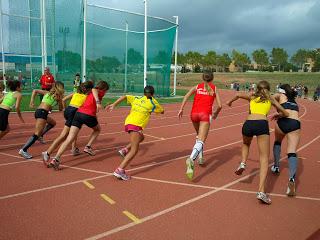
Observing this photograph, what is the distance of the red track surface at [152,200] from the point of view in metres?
4.21

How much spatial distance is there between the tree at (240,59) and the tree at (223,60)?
2.45 metres

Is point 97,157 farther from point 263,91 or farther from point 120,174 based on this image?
point 263,91

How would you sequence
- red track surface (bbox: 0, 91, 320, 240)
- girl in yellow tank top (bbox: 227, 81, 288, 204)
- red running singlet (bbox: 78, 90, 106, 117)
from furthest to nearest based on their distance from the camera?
red running singlet (bbox: 78, 90, 106, 117)
girl in yellow tank top (bbox: 227, 81, 288, 204)
red track surface (bbox: 0, 91, 320, 240)

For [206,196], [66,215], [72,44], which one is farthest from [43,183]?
[72,44]

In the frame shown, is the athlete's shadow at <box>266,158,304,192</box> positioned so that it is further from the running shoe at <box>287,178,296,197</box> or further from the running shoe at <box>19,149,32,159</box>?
the running shoe at <box>19,149,32,159</box>

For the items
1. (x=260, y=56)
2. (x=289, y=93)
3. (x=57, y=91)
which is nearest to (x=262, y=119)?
(x=289, y=93)

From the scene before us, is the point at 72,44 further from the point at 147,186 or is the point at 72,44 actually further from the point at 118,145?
the point at 147,186

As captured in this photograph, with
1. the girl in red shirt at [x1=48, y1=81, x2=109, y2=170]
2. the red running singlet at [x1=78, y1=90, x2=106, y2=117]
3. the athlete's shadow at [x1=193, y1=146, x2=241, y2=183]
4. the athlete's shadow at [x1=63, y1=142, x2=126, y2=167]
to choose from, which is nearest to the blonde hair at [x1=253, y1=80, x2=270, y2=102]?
the athlete's shadow at [x1=193, y1=146, x2=241, y2=183]

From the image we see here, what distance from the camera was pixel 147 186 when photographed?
19.4 ft

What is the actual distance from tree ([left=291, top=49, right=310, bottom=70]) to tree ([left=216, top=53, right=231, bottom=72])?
24.0m

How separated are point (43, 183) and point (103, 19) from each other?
2089cm

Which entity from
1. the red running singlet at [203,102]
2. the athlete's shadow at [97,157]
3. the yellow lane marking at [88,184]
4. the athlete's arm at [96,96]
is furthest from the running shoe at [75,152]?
the red running singlet at [203,102]

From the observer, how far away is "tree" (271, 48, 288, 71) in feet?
397

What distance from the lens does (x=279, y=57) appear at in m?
121
